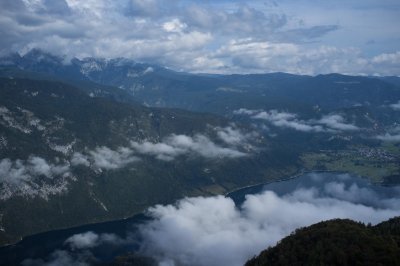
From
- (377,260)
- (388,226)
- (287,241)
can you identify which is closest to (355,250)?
(377,260)

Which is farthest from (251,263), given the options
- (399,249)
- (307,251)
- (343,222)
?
(399,249)

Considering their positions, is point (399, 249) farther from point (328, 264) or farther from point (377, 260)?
point (328, 264)

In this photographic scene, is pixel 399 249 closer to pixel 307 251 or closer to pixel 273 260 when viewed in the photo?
pixel 307 251

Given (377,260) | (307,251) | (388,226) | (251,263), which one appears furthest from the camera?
(388,226)

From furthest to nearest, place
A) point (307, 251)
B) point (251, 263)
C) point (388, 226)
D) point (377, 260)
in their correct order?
point (388, 226) → point (251, 263) → point (307, 251) → point (377, 260)

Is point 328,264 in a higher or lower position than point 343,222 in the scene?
lower

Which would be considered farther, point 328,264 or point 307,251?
point 307,251
